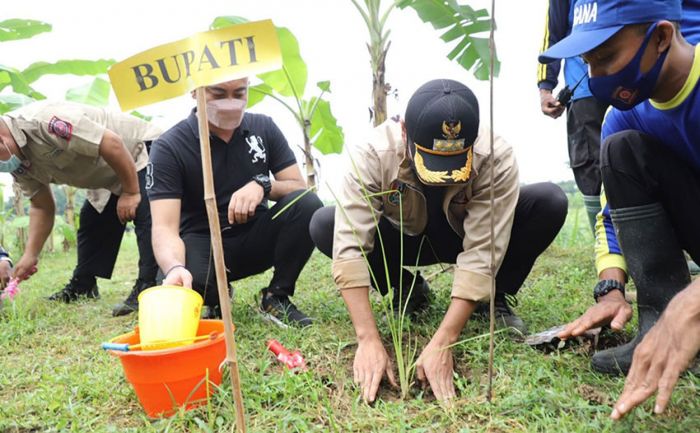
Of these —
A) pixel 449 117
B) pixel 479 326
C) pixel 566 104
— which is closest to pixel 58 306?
pixel 479 326

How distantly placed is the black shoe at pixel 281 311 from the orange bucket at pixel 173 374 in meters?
0.73

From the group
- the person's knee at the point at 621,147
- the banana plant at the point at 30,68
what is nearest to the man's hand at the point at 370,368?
the person's knee at the point at 621,147

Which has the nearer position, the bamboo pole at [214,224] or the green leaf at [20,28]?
the bamboo pole at [214,224]

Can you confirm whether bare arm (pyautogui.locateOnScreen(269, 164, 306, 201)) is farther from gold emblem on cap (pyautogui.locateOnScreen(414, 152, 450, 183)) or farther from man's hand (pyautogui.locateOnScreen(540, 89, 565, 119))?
man's hand (pyautogui.locateOnScreen(540, 89, 565, 119))

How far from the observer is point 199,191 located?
2.71 meters

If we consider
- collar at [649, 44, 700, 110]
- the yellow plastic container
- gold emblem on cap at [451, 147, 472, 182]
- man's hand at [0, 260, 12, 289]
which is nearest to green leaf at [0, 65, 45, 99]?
man's hand at [0, 260, 12, 289]

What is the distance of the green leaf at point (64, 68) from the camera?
4.75m

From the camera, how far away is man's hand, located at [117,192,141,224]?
3.24 m

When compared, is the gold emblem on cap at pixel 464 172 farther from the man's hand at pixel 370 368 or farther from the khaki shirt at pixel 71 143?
the khaki shirt at pixel 71 143

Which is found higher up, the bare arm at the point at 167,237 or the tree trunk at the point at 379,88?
the tree trunk at the point at 379,88

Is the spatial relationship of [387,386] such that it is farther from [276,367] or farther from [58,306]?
[58,306]

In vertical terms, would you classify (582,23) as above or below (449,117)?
above

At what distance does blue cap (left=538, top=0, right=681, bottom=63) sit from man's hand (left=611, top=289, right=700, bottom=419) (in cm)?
67

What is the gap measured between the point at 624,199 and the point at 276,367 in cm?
128
